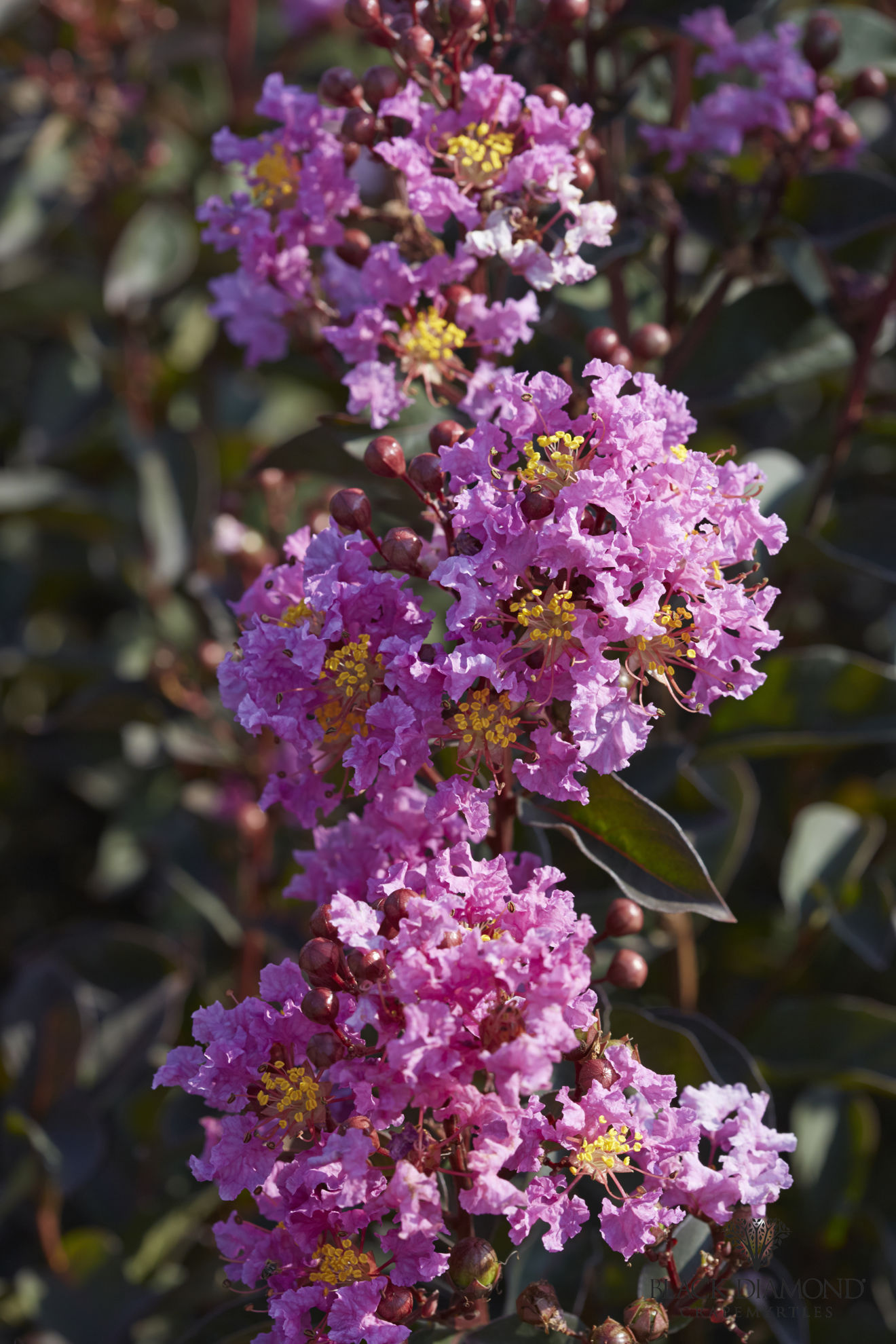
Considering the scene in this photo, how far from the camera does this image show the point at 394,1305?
115 centimetres

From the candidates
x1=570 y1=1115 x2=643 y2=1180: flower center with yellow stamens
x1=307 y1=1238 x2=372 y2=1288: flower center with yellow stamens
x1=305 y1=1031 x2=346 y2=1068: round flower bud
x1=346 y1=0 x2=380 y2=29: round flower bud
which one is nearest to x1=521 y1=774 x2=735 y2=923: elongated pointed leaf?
x1=570 y1=1115 x2=643 y2=1180: flower center with yellow stamens

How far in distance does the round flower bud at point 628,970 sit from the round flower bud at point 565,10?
120 centimetres

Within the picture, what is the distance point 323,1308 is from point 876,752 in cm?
205

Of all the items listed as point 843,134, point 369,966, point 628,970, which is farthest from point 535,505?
point 843,134

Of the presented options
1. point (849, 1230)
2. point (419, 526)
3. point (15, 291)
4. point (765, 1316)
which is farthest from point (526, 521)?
point (15, 291)

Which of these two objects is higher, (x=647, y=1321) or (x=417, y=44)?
(x=417, y=44)

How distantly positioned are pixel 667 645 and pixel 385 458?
1.28ft

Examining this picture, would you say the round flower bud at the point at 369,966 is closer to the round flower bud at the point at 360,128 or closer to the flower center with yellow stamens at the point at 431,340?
the flower center with yellow stamens at the point at 431,340

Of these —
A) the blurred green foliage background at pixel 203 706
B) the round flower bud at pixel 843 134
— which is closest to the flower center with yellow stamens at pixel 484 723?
the blurred green foliage background at pixel 203 706

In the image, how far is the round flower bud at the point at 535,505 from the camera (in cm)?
118

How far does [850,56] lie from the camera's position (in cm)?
212

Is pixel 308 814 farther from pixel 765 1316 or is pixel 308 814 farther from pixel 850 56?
pixel 850 56

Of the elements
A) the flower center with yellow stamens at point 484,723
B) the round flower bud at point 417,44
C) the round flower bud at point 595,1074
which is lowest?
the round flower bud at point 595,1074

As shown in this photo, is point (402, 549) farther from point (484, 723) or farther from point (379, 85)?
point (379, 85)
